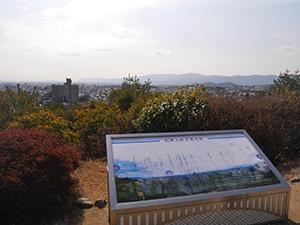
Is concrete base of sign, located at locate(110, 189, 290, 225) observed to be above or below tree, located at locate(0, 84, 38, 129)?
below

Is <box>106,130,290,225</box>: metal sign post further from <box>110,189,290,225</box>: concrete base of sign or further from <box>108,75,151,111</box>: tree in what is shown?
<box>108,75,151,111</box>: tree

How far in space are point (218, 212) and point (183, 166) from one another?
61 centimetres

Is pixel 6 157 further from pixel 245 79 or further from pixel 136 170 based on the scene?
pixel 245 79

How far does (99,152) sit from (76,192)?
2.61 metres

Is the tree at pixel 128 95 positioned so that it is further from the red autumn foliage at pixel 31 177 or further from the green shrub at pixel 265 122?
the red autumn foliage at pixel 31 177

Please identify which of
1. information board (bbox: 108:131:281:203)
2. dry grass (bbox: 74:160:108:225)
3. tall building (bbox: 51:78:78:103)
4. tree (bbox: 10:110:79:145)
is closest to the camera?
information board (bbox: 108:131:281:203)

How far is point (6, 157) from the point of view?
120 inches

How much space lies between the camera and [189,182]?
2.74 meters

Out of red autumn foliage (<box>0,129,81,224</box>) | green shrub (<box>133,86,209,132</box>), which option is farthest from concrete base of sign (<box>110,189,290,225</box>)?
green shrub (<box>133,86,209,132</box>)

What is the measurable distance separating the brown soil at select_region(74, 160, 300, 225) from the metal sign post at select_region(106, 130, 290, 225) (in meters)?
0.70

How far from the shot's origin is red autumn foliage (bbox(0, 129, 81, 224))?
2904mm

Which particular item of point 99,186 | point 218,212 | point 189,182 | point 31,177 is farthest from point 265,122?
point 31,177

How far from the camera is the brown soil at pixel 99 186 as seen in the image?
323 cm

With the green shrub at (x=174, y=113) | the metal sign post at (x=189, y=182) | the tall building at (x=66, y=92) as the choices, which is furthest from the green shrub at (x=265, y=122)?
the tall building at (x=66, y=92)
